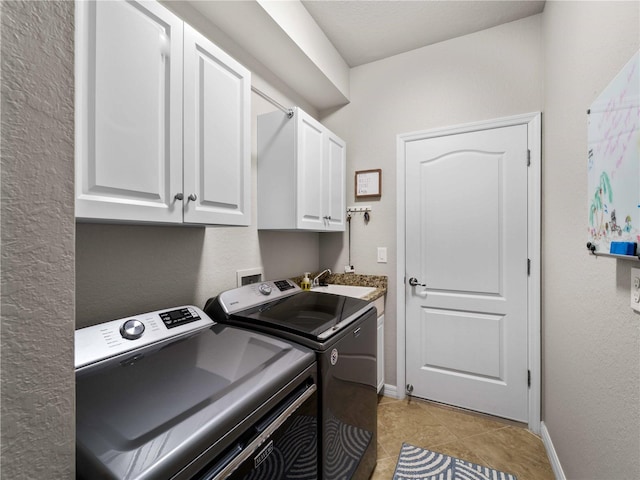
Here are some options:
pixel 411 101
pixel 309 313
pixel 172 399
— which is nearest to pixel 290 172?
pixel 309 313

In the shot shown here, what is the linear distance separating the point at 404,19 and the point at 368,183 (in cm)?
118

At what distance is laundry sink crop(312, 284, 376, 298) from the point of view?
2.13 metres

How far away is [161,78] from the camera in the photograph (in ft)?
3.26

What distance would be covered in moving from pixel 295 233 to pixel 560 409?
1963 mm

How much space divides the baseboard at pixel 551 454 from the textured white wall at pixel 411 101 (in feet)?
3.25

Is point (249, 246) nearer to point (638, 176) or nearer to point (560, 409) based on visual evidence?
point (638, 176)

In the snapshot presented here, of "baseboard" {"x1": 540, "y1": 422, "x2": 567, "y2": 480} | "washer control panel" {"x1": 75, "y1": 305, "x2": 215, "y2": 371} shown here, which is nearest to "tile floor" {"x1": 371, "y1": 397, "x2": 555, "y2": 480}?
"baseboard" {"x1": 540, "y1": 422, "x2": 567, "y2": 480}

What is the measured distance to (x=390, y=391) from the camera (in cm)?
239

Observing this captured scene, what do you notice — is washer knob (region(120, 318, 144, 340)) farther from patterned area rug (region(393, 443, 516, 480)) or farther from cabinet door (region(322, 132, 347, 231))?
patterned area rug (region(393, 443, 516, 480))

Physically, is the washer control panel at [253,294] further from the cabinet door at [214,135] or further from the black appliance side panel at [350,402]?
the black appliance side panel at [350,402]

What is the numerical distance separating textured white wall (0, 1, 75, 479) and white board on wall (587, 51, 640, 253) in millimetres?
1262

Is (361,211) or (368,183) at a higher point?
(368,183)

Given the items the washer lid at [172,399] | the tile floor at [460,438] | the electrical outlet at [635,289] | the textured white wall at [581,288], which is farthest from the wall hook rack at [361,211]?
the electrical outlet at [635,289]

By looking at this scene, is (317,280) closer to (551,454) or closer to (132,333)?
(132,333)
